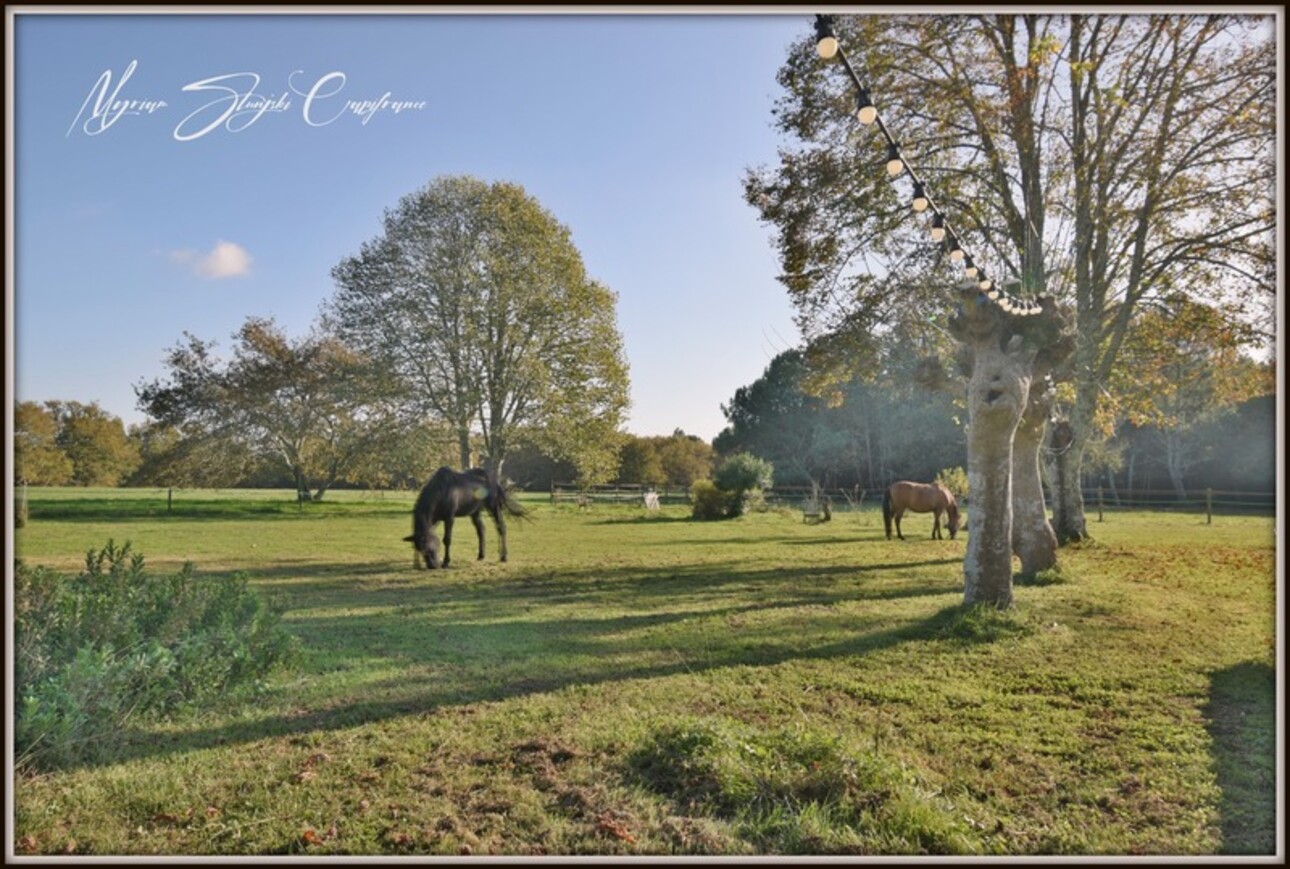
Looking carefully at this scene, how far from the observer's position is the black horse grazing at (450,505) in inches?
342

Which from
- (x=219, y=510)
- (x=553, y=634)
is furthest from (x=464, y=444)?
(x=553, y=634)

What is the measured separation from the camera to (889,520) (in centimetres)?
1325

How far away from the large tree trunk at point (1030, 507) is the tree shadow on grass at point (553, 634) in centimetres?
90

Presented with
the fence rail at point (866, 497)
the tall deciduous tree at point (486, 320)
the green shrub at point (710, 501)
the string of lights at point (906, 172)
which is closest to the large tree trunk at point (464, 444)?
the tall deciduous tree at point (486, 320)

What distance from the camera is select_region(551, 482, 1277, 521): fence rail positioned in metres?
14.1

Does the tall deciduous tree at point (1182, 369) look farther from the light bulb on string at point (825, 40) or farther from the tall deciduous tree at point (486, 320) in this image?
the tall deciduous tree at point (486, 320)

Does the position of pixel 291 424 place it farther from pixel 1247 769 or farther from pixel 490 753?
pixel 1247 769

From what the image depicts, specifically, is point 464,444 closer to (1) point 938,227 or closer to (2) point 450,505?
(2) point 450,505

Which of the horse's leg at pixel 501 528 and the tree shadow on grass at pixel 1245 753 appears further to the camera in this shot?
the horse's leg at pixel 501 528

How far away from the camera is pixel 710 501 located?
1814 cm

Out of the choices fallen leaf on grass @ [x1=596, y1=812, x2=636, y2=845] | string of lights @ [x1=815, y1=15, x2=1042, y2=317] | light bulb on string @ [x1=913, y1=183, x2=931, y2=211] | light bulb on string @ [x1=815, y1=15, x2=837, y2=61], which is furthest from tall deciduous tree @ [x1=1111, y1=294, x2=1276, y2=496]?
fallen leaf on grass @ [x1=596, y1=812, x2=636, y2=845]

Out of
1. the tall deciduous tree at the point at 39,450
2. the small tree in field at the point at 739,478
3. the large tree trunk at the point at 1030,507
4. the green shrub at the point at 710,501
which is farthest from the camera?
the small tree in field at the point at 739,478

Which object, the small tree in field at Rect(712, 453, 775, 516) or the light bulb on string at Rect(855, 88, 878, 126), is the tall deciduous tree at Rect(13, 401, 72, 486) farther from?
the small tree in field at Rect(712, 453, 775, 516)

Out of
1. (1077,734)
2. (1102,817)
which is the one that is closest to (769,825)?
(1102,817)
